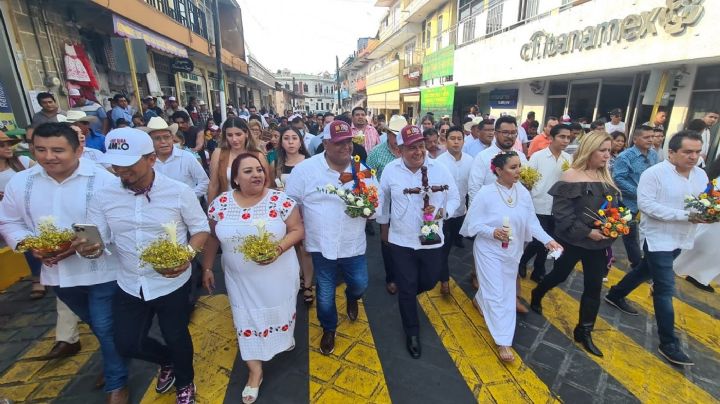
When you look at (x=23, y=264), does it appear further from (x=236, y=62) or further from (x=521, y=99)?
(x=236, y=62)

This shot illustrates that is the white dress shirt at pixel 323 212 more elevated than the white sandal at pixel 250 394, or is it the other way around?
the white dress shirt at pixel 323 212

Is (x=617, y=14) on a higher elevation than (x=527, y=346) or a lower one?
higher

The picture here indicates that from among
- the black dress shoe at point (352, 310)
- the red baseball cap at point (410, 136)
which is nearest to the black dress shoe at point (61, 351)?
the black dress shoe at point (352, 310)

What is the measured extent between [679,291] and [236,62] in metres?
23.8

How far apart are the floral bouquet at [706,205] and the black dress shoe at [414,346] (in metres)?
2.87

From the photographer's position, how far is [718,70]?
27.6 feet

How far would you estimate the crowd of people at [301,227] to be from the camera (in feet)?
8.05

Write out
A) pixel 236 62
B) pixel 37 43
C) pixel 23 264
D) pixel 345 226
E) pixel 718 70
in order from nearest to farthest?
1. pixel 345 226
2. pixel 23 264
3. pixel 37 43
4. pixel 718 70
5. pixel 236 62

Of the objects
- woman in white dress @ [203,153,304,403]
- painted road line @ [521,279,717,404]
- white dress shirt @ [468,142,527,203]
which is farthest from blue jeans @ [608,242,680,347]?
woman in white dress @ [203,153,304,403]

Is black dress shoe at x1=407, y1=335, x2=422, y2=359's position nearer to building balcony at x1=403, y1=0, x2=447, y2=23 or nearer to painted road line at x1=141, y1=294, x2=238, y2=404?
painted road line at x1=141, y1=294, x2=238, y2=404

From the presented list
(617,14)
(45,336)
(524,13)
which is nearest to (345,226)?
(45,336)

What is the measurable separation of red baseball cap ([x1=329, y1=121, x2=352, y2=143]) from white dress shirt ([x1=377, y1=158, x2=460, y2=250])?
26.3 inches

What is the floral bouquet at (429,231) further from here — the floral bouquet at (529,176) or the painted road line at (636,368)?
the painted road line at (636,368)

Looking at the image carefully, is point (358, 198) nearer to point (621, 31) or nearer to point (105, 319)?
point (105, 319)
